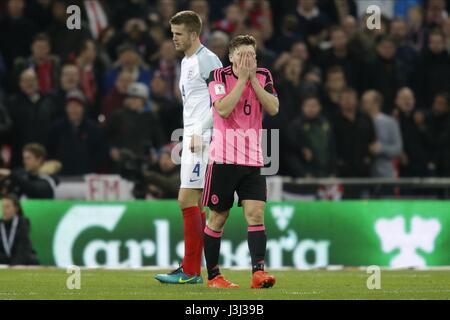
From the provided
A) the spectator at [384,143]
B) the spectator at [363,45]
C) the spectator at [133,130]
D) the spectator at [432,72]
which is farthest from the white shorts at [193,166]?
the spectator at [432,72]

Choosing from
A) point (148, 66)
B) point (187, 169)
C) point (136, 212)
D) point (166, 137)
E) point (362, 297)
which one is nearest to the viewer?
point (362, 297)

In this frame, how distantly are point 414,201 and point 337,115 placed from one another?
285 centimetres

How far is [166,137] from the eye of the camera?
19.6 metres

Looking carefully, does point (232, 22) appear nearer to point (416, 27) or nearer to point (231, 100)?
point (416, 27)

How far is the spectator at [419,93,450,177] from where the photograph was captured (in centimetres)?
2045

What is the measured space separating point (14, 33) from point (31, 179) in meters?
3.66

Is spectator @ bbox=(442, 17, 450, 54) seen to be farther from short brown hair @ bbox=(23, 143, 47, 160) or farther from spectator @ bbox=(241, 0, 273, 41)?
short brown hair @ bbox=(23, 143, 47, 160)

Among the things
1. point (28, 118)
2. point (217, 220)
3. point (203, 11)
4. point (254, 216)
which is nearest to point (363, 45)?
point (203, 11)

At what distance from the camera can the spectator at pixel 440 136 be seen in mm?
20453

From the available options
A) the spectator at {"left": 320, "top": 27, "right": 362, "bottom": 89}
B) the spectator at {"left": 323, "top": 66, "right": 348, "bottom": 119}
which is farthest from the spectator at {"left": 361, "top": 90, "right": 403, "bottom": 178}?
the spectator at {"left": 320, "top": 27, "right": 362, "bottom": 89}

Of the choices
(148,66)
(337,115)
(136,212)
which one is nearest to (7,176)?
(136,212)

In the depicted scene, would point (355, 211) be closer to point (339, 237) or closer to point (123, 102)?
point (339, 237)

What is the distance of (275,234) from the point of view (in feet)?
57.8

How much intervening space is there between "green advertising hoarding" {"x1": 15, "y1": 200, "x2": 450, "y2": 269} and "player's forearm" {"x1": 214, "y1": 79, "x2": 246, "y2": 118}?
6.08 meters
